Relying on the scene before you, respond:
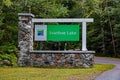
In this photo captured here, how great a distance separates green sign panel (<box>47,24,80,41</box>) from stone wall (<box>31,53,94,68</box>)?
958mm

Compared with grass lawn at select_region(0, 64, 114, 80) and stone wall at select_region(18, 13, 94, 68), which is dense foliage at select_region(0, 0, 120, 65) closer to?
stone wall at select_region(18, 13, 94, 68)

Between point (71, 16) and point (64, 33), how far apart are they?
15036 mm

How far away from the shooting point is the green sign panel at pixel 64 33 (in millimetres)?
18359

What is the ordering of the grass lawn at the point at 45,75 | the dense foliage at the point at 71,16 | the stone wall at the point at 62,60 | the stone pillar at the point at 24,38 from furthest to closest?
the dense foliage at the point at 71,16 < the stone pillar at the point at 24,38 < the stone wall at the point at 62,60 < the grass lawn at the point at 45,75

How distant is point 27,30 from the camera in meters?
18.5

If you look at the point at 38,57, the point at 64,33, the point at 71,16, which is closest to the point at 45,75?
the point at 38,57

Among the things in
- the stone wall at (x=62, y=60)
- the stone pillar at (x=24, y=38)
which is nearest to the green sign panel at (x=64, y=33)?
the stone wall at (x=62, y=60)

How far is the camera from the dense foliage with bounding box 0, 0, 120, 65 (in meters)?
21.1

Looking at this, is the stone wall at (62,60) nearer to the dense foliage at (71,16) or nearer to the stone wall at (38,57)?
the stone wall at (38,57)

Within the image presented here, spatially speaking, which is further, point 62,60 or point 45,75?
point 62,60

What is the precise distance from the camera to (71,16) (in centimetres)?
3325

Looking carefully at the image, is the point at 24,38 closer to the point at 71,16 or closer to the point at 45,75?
the point at 45,75

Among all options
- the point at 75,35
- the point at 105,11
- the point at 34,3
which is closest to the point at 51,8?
the point at 34,3

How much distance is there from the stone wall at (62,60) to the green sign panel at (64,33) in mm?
958
